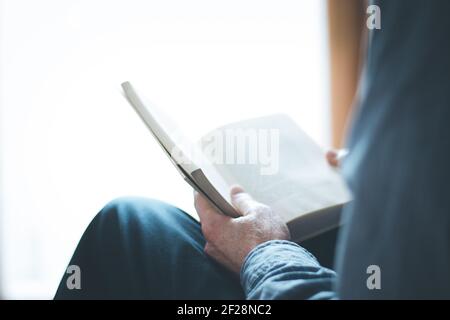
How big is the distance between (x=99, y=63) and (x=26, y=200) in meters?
0.41

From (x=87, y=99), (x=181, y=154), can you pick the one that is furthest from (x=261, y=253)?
(x=87, y=99)

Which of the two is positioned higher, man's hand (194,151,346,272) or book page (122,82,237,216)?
book page (122,82,237,216)

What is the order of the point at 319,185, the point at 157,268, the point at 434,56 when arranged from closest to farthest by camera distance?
the point at 434,56
the point at 157,268
the point at 319,185

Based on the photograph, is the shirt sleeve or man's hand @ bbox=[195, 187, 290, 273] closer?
the shirt sleeve

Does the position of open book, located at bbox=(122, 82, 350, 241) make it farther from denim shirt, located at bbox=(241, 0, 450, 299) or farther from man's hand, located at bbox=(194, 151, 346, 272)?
denim shirt, located at bbox=(241, 0, 450, 299)

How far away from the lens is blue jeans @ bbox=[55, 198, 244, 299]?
0.51 meters

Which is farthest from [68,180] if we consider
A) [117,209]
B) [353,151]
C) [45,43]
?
[353,151]

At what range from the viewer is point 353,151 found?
11.4 inches

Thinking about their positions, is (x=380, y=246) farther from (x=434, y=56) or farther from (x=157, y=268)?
(x=157, y=268)

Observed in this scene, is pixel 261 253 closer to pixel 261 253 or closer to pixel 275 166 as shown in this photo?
pixel 261 253

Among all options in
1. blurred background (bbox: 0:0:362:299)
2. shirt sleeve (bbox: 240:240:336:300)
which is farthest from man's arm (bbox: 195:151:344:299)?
blurred background (bbox: 0:0:362:299)

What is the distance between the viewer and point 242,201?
Answer: 0.56 m

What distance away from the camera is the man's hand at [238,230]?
505 millimetres

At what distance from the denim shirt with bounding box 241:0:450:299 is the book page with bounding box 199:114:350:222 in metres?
0.29
